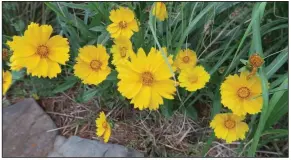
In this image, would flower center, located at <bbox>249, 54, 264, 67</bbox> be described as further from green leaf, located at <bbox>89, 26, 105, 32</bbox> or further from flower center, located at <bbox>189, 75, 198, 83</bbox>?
green leaf, located at <bbox>89, 26, 105, 32</bbox>

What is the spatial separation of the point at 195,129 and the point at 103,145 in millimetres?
297

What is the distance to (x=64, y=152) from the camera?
1.33 meters

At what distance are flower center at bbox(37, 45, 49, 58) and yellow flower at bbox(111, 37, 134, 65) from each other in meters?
0.17

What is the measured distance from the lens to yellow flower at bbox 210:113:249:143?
1.14 metres

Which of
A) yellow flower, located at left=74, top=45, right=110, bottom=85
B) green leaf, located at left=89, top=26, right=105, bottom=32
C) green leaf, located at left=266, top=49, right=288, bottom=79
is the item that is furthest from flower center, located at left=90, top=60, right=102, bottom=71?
green leaf, located at left=266, top=49, right=288, bottom=79

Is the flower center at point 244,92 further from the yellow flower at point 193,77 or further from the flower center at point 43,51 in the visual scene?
the flower center at point 43,51

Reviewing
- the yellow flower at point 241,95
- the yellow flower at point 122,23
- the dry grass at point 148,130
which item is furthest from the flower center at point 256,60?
the dry grass at point 148,130

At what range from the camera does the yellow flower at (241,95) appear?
1036mm

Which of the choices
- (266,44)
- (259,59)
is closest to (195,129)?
(266,44)

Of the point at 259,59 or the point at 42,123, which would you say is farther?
the point at 42,123

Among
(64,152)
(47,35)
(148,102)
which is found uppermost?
(47,35)

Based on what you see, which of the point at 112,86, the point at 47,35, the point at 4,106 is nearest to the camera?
the point at 47,35

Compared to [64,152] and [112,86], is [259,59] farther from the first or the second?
[64,152]

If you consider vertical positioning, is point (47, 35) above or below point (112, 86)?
above
